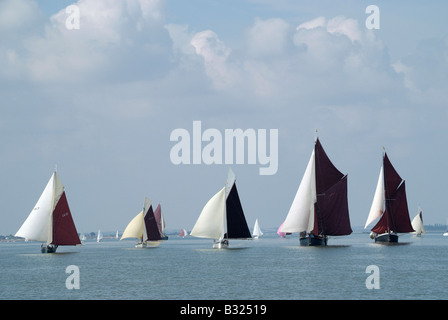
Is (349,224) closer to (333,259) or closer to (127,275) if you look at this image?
(333,259)

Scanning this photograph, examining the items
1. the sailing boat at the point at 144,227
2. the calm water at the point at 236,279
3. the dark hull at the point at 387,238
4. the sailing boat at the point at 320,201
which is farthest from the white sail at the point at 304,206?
the sailing boat at the point at 144,227

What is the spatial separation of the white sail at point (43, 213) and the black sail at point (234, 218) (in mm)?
22565

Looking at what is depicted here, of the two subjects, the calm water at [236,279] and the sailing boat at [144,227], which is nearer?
Result: the calm water at [236,279]

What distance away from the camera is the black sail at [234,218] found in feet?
328

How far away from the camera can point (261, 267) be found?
77500 millimetres

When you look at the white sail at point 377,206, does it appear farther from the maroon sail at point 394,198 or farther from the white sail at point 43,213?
the white sail at point 43,213

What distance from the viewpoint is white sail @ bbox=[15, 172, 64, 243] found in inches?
3637

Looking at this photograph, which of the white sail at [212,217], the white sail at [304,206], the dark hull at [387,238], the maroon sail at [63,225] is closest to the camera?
Answer: the maroon sail at [63,225]

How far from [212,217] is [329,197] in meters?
16.2

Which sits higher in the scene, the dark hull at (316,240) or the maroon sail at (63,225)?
the maroon sail at (63,225)

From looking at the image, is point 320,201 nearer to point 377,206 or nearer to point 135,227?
point 377,206

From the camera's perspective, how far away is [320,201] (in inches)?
4023

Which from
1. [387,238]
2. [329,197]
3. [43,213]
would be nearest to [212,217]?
[329,197]
